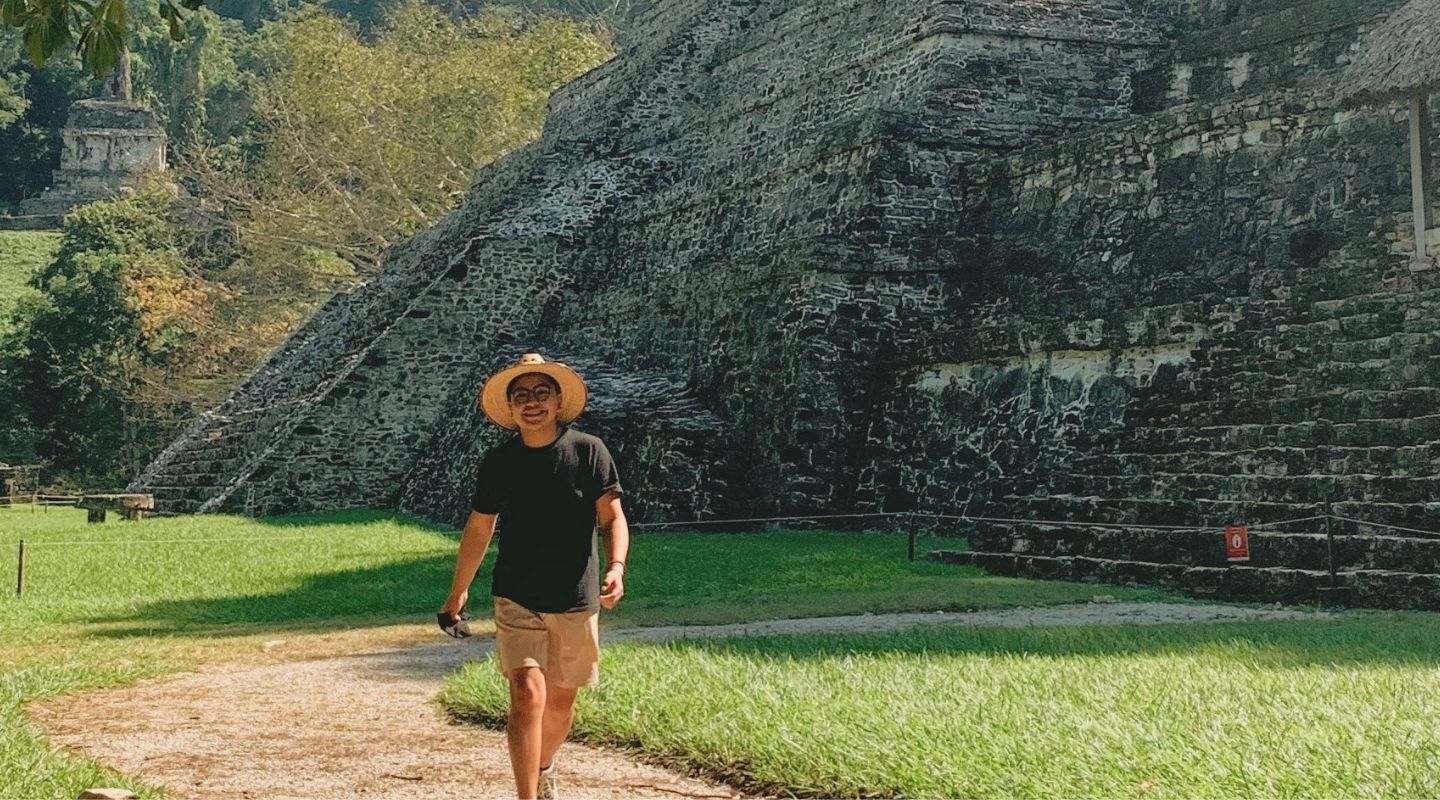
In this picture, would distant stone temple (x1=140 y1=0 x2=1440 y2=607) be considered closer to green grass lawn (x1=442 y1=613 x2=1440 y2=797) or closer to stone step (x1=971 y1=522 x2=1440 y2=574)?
stone step (x1=971 y1=522 x2=1440 y2=574)

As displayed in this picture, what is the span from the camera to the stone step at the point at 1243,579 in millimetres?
9289

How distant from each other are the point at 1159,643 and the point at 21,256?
56.9 m

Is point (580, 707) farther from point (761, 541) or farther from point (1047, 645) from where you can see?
point (761, 541)

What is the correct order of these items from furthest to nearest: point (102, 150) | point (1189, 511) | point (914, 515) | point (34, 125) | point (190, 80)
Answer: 1. point (190, 80)
2. point (34, 125)
3. point (102, 150)
4. point (914, 515)
5. point (1189, 511)

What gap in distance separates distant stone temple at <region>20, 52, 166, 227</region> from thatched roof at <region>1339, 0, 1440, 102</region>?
5399 centimetres

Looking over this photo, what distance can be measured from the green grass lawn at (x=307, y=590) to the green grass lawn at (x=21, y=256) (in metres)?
41.0

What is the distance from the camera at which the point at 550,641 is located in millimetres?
4902

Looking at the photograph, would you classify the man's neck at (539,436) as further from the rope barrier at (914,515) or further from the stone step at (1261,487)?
the stone step at (1261,487)

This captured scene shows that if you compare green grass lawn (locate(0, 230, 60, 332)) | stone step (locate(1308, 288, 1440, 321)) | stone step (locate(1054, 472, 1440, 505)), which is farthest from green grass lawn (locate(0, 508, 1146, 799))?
green grass lawn (locate(0, 230, 60, 332))

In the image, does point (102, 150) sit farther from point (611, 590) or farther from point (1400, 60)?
point (611, 590)

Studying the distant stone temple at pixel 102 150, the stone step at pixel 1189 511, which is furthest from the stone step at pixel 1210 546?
the distant stone temple at pixel 102 150

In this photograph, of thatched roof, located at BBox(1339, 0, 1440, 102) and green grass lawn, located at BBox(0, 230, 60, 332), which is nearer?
thatched roof, located at BBox(1339, 0, 1440, 102)

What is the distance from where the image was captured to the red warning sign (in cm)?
1009

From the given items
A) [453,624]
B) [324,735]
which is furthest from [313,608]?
[453,624]
